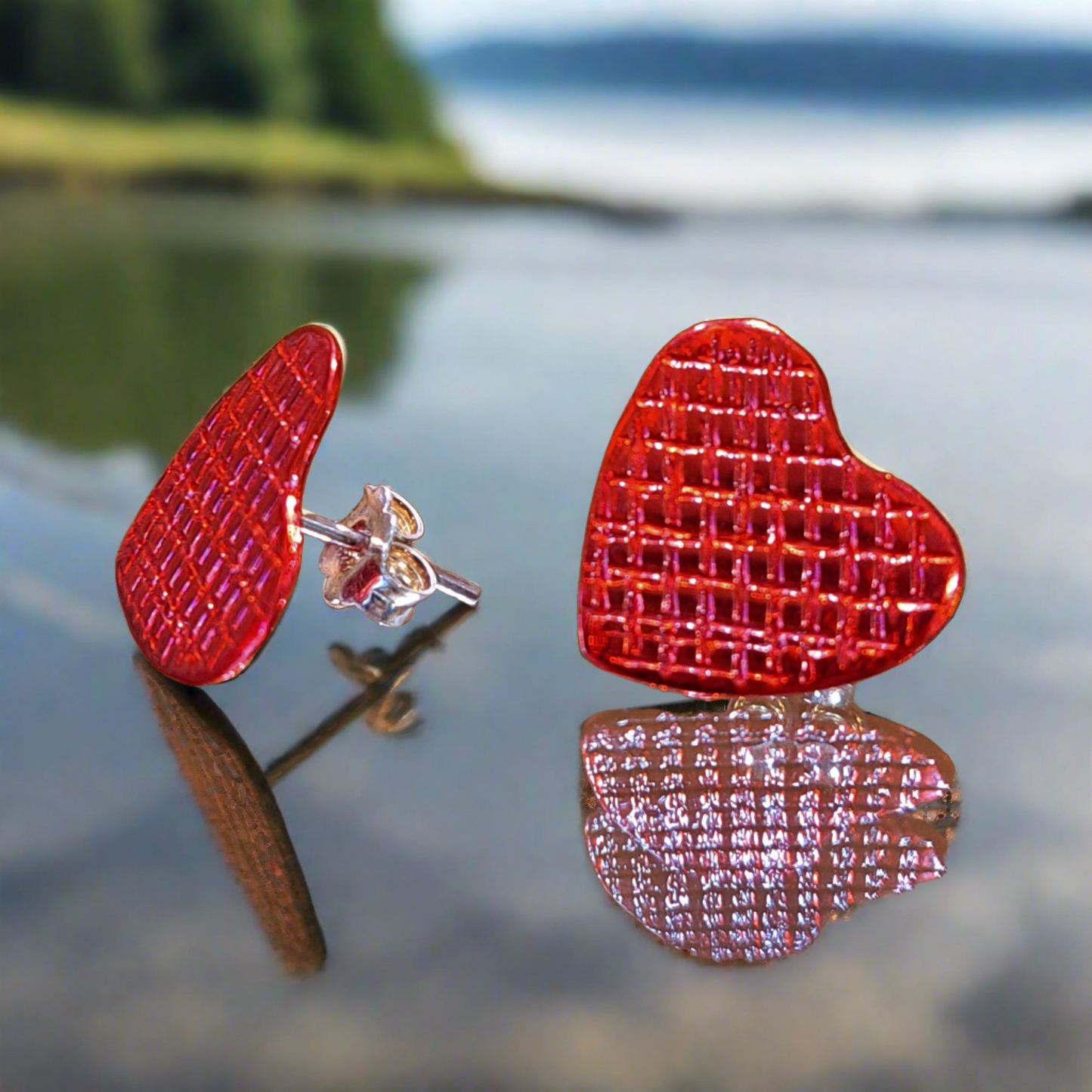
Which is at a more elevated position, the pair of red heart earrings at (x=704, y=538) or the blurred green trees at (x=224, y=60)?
the blurred green trees at (x=224, y=60)

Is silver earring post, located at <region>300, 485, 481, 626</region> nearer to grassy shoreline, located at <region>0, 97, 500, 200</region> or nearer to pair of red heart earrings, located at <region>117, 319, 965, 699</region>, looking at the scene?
pair of red heart earrings, located at <region>117, 319, 965, 699</region>

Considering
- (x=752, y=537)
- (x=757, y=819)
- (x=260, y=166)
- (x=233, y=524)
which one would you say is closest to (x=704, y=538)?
(x=752, y=537)

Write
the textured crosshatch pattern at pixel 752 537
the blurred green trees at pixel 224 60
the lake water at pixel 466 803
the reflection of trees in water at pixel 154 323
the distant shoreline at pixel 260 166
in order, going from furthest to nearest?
the blurred green trees at pixel 224 60 → the distant shoreline at pixel 260 166 → the reflection of trees in water at pixel 154 323 → the textured crosshatch pattern at pixel 752 537 → the lake water at pixel 466 803

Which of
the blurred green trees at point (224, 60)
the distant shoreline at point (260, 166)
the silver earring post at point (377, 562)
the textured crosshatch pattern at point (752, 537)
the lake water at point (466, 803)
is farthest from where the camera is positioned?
the blurred green trees at point (224, 60)

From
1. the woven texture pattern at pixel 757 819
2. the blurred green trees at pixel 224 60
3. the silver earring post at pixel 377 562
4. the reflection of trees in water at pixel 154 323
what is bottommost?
the woven texture pattern at pixel 757 819

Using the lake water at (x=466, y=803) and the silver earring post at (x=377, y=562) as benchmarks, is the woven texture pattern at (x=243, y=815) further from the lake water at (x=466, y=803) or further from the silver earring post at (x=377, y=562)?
the silver earring post at (x=377, y=562)

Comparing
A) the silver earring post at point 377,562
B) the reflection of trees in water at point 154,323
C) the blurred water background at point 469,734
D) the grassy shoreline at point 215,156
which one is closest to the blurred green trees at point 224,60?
the grassy shoreline at point 215,156

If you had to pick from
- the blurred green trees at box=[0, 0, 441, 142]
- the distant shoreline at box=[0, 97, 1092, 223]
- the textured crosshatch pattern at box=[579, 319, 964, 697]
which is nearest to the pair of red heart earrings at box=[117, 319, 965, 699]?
the textured crosshatch pattern at box=[579, 319, 964, 697]
